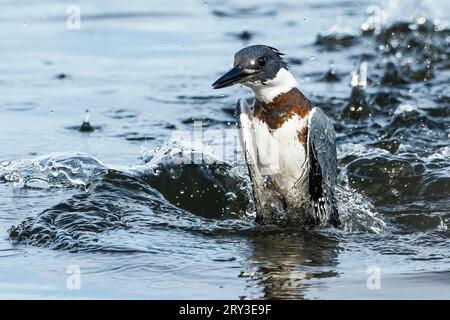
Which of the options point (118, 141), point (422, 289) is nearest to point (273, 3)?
point (118, 141)

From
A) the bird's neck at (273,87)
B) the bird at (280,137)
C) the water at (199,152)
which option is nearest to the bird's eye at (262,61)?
the bird at (280,137)

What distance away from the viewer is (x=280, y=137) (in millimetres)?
6328

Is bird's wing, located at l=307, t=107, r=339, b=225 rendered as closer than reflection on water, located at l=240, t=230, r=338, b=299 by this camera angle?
No

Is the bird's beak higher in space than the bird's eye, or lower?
lower

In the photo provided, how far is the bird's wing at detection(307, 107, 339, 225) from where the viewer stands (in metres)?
6.30

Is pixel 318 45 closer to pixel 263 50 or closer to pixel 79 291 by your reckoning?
pixel 263 50

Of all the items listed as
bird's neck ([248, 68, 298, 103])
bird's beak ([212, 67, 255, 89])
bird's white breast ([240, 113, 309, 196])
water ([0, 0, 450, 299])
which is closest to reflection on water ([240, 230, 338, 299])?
water ([0, 0, 450, 299])

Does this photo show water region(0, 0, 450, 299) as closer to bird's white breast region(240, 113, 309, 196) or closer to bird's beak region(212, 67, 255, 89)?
bird's white breast region(240, 113, 309, 196)

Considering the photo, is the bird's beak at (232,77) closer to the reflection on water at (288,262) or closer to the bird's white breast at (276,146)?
the bird's white breast at (276,146)

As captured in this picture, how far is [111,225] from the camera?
656 centimetres

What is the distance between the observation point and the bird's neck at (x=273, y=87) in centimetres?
641

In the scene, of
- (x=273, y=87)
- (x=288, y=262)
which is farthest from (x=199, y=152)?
(x=288, y=262)

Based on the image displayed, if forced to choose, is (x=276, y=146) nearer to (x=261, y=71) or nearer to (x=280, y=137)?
(x=280, y=137)
